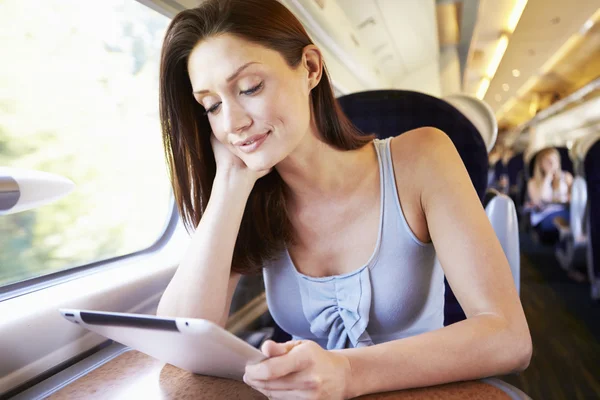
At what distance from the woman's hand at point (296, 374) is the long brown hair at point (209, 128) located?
52cm

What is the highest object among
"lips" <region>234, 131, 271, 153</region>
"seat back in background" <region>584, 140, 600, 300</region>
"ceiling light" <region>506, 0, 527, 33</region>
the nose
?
"ceiling light" <region>506, 0, 527, 33</region>

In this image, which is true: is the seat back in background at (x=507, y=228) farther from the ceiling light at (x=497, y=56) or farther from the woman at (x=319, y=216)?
the ceiling light at (x=497, y=56)

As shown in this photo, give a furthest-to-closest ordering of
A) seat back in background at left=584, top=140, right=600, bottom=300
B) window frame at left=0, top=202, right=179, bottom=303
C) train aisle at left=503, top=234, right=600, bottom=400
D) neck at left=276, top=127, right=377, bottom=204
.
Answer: seat back in background at left=584, top=140, right=600, bottom=300
train aisle at left=503, top=234, right=600, bottom=400
neck at left=276, top=127, right=377, bottom=204
window frame at left=0, top=202, right=179, bottom=303

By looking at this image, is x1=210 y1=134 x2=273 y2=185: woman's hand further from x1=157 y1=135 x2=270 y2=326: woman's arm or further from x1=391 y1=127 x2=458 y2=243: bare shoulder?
x1=391 y1=127 x2=458 y2=243: bare shoulder

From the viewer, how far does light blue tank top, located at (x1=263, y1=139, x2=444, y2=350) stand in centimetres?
102

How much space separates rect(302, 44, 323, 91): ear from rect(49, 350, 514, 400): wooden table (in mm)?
663

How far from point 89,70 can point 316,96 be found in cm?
71

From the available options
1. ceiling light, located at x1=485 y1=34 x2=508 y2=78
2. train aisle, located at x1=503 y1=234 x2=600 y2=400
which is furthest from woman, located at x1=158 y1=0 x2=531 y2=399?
ceiling light, located at x1=485 y1=34 x2=508 y2=78

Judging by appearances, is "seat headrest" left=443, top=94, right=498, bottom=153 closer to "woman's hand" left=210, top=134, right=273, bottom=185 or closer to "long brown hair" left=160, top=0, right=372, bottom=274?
"long brown hair" left=160, top=0, right=372, bottom=274

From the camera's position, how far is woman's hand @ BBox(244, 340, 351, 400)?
593 millimetres

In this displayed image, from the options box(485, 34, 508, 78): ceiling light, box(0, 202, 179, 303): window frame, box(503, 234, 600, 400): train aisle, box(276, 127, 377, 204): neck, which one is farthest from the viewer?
box(485, 34, 508, 78): ceiling light

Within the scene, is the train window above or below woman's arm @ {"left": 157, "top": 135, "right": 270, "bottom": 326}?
above

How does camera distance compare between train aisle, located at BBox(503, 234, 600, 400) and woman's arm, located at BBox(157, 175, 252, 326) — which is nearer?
woman's arm, located at BBox(157, 175, 252, 326)

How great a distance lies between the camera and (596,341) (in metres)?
2.83
